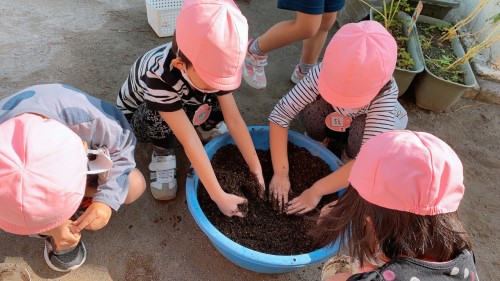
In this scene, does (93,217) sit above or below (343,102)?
below

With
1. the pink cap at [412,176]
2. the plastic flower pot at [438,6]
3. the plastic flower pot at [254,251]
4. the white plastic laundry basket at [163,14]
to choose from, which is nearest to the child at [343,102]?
the plastic flower pot at [254,251]

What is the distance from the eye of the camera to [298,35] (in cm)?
200

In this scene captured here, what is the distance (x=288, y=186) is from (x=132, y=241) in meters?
0.61

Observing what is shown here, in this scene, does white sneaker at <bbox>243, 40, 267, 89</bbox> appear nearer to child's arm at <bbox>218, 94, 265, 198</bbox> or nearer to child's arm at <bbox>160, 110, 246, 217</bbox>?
child's arm at <bbox>218, 94, 265, 198</bbox>

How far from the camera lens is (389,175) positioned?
96 cm

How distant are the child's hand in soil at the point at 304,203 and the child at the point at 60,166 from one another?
0.56m

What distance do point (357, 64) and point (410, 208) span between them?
461 mm

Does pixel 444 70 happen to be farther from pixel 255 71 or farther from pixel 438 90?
pixel 255 71

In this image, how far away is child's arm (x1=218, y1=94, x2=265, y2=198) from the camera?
5.20ft

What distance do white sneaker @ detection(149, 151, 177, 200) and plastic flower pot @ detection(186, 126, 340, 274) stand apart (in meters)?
0.19

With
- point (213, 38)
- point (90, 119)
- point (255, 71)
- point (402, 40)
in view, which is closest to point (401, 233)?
point (213, 38)

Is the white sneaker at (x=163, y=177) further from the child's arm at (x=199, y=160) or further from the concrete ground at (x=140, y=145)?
the child's arm at (x=199, y=160)

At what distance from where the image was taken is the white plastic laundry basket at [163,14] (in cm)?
232

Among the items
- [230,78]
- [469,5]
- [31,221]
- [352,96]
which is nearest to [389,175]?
[352,96]
